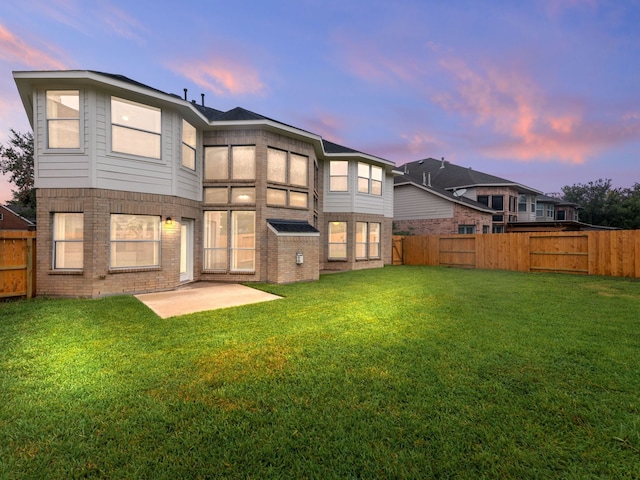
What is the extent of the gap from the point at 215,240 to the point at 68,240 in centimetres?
427

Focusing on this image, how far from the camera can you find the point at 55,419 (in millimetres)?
2578

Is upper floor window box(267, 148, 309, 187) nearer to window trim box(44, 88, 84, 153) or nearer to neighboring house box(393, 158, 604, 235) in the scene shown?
window trim box(44, 88, 84, 153)

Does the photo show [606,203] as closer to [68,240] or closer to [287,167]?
[287,167]

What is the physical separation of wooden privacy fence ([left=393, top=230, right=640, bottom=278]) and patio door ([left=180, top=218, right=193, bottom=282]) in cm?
1251

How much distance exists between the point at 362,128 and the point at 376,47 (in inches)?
676

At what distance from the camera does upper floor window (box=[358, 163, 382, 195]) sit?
1578cm

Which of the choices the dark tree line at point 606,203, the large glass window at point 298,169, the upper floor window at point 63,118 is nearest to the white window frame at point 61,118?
the upper floor window at point 63,118

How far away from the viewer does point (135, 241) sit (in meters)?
8.71

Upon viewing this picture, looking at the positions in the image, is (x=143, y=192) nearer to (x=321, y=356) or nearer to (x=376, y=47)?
(x=321, y=356)

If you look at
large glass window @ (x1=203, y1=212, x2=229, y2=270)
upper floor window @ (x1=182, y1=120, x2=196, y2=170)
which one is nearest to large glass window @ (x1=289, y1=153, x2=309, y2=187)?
large glass window @ (x1=203, y1=212, x2=229, y2=270)

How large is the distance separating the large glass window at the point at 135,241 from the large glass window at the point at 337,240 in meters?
8.62

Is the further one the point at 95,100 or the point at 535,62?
the point at 535,62

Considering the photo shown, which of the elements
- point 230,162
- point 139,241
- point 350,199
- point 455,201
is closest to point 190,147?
point 230,162

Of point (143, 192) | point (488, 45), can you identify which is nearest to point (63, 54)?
point (143, 192)
